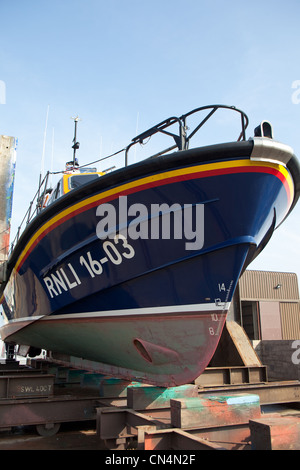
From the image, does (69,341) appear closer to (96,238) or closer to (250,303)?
(96,238)

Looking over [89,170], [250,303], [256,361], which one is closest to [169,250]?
[89,170]

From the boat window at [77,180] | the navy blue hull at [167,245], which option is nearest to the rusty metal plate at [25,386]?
the navy blue hull at [167,245]

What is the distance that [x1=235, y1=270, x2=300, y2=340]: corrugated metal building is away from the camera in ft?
51.7

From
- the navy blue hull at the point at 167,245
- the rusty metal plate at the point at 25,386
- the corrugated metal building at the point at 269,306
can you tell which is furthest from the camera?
the corrugated metal building at the point at 269,306

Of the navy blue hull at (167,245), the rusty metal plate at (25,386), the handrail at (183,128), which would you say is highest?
the handrail at (183,128)

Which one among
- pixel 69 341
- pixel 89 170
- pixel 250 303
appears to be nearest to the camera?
pixel 69 341

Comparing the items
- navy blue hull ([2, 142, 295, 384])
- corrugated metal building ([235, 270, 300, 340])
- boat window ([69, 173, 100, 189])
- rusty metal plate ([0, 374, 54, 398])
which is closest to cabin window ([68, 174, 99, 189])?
boat window ([69, 173, 100, 189])

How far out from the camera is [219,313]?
3.27 metres

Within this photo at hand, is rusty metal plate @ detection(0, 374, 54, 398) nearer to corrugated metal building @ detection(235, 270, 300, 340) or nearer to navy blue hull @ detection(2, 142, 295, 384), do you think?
navy blue hull @ detection(2, 142, 295, 384)

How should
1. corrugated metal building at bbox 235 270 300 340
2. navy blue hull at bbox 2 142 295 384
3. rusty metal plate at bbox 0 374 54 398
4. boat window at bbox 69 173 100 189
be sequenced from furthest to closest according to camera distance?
A: corrugated metal building at bbox 235 270 300 340
boat window at bbox 69 173 100 189
rusty metal plate at bbox 0 374 54 398
navy blue hull at bbox 2 142 295 384

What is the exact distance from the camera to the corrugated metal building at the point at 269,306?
620 inches

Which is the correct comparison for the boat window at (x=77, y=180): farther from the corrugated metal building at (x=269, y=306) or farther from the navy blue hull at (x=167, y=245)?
the corrugated metal building at (x=269, y=306)

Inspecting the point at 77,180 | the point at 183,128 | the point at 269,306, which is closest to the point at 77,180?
the point at 77,180
